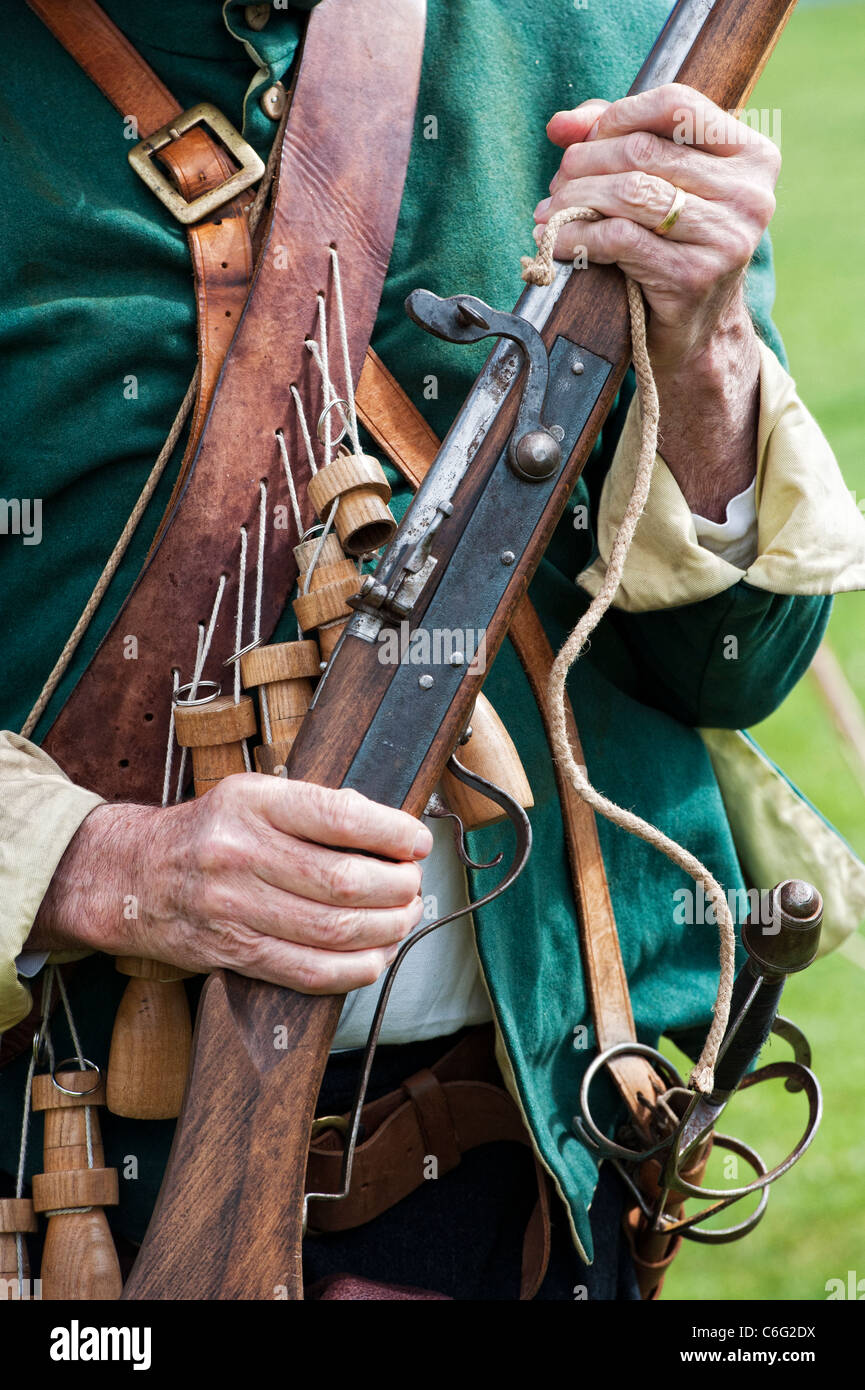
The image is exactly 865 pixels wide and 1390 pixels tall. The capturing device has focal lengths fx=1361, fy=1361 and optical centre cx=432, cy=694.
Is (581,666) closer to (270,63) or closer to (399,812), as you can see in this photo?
(399,812)

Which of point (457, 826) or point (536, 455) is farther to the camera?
point (457, 826)

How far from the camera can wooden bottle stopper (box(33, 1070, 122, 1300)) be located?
1586mm

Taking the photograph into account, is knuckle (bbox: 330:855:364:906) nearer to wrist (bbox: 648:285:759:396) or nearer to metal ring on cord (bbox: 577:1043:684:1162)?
metal ring on cord (bbox: 577:1043:684:1162)

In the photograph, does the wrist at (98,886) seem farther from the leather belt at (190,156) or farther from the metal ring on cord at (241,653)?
the leather belt at (190,156)

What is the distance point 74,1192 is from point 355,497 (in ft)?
2.89

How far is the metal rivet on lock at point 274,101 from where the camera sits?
164 centimetres

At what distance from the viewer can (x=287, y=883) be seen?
1382mm

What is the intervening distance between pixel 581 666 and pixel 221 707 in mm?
532

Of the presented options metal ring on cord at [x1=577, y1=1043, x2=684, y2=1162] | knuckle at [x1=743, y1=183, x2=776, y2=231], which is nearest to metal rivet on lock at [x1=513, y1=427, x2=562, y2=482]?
knuckle at [x1=743, y1=183, x2=776, y2=231]

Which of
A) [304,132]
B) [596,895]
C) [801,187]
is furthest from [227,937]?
[801,187]

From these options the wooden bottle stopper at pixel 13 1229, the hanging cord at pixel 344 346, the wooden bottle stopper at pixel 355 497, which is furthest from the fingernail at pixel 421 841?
the wooden bottle stopper at pixel 13 1229

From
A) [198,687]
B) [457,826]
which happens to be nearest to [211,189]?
[198,687]

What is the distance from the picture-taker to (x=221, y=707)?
1.53 metres

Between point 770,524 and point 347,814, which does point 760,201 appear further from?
point 347,814
